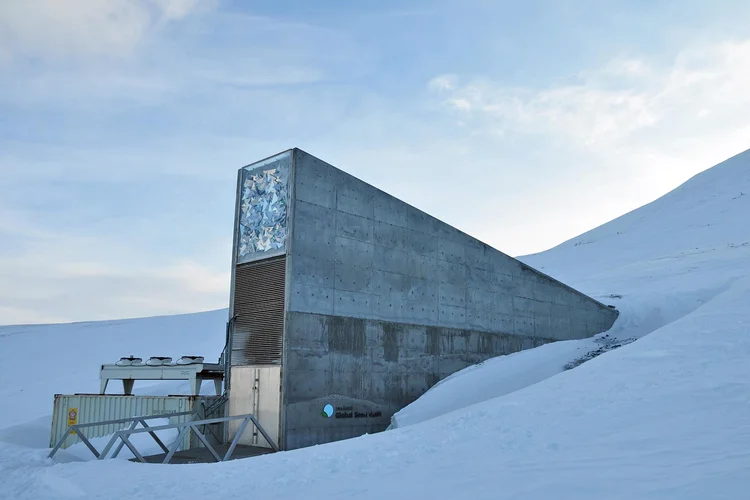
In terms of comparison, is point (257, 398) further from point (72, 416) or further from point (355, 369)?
point (72, 416)

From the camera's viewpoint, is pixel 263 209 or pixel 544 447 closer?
pixel 544 447

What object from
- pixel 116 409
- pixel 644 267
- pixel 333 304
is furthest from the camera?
pixel 644 267

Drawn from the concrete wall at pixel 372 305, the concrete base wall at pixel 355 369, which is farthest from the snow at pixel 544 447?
the concrete wall at pixel 372 305

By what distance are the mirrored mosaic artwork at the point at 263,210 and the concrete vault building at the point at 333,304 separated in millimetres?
38

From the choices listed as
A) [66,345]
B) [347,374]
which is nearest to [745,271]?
[347,374]

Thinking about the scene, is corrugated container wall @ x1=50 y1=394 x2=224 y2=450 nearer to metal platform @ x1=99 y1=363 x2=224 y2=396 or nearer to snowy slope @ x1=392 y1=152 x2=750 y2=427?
metal platform @ x1=99 y1=363 x2=224 y2=396

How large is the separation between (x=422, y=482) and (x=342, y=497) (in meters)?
1.06

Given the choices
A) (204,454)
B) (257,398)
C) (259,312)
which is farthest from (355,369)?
(204,454)

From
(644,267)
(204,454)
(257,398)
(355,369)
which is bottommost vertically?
(204,454)

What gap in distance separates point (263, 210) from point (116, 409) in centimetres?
774

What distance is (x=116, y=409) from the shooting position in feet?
61.3

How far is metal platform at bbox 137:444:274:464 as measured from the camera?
49.5 feet

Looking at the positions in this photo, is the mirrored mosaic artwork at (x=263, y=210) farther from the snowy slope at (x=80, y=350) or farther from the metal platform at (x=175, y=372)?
the snowy slope at (x=80, y=350)

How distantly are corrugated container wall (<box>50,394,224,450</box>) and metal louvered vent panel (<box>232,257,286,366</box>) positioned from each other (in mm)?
1641
